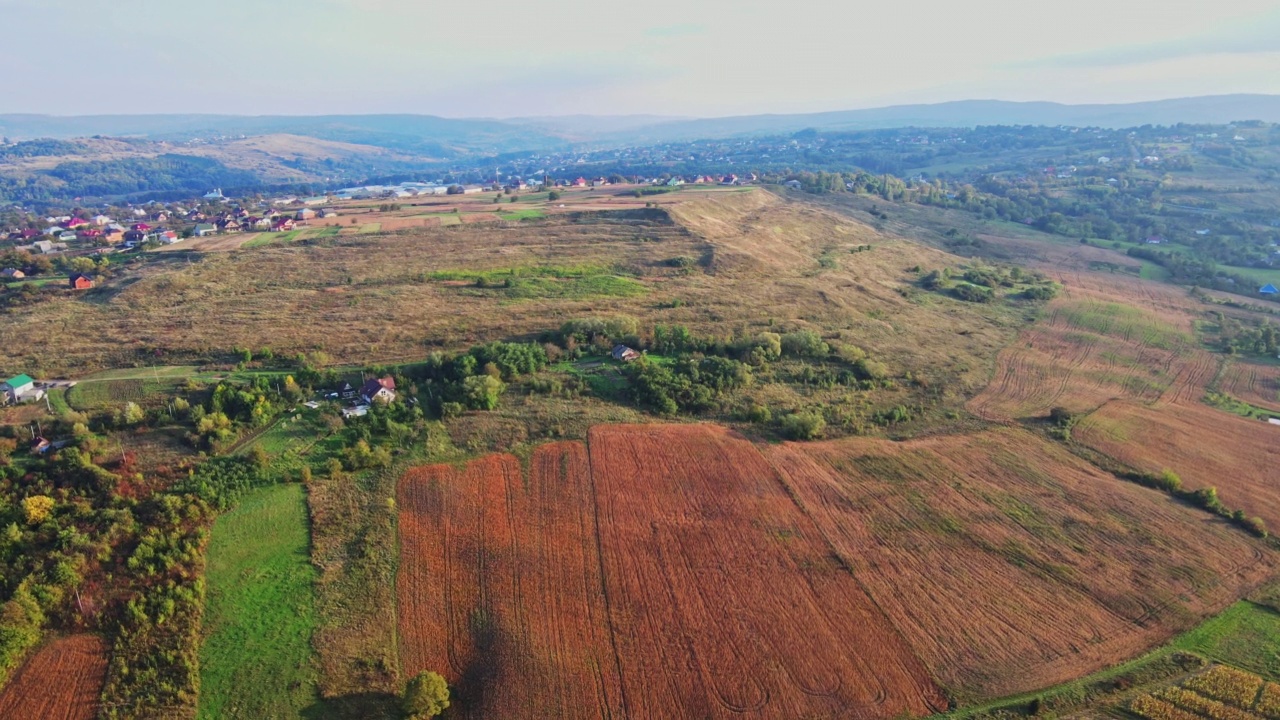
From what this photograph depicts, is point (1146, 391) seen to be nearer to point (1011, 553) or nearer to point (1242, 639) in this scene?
point (1242, 639)

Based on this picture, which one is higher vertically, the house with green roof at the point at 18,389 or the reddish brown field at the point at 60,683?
the house with green roof at the point at 18,389

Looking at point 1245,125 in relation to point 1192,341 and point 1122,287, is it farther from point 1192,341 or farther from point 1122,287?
point 1192,341

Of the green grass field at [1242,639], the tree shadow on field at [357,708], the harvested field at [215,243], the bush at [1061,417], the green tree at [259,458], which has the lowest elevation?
the green grass field at [1242,639]

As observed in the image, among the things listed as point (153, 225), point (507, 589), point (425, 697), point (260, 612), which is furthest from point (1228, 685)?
point (153, 225)

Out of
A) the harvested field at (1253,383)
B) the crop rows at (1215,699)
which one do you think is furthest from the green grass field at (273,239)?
the harvested field at (1253,383)

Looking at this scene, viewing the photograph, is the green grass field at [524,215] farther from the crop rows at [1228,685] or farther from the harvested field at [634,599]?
the crop rows at [1228,685]

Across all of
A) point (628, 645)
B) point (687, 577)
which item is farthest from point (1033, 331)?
point (628, 645)
